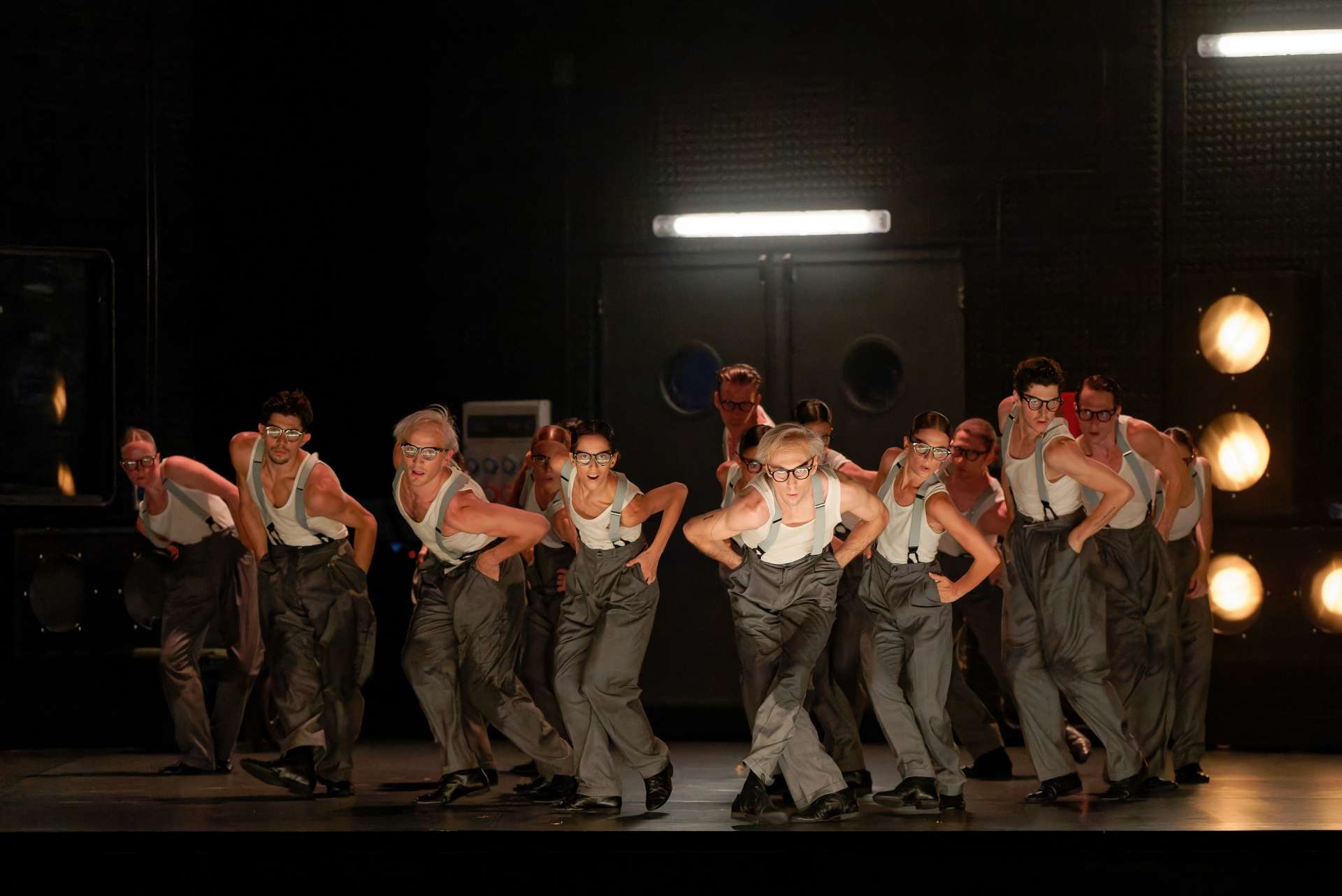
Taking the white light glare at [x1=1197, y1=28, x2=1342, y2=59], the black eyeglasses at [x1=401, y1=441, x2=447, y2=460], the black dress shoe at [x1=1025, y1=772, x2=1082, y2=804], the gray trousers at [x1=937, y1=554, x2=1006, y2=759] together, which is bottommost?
the black dress shoe at [x1=1025, y1=772, x2=1082, y2=804]

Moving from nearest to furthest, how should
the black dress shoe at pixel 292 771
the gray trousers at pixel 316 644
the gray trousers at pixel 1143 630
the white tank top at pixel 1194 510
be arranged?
the black dress shoe at pixel 292 771 < the gray trousers at pixel 316 644 < the gray trousers at pixel 1143 630 < the white tank top at pixel 1194 510

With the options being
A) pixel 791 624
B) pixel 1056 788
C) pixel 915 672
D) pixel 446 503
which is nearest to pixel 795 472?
pixel 791 624

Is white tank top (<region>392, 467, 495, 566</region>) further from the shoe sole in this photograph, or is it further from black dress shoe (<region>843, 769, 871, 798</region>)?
black dress shoe (<region>843, 769, 871, 798</region>)

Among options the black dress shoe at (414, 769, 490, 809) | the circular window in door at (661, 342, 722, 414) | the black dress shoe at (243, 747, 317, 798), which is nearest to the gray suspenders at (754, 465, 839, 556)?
the black dress shoe at (414, 769, 490, 809)

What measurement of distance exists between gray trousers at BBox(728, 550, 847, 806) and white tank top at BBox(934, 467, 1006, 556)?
124cm

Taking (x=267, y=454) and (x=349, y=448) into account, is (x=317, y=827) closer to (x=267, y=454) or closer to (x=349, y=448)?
(x=267, y=454)

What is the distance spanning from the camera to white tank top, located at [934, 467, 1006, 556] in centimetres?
742

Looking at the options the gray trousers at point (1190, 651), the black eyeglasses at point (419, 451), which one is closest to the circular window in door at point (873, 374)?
the gray trousers at point (1190, 651)

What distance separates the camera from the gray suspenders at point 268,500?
22.4 ft

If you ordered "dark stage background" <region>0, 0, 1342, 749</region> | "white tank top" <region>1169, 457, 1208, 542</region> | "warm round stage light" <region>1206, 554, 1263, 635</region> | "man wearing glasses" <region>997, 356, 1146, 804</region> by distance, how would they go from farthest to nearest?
"dark stage background" <region>0, 0, 1342, 749</region> < "warm round stage light" <region>1206, 554, 1263, 635</region> < "white tank top" <region>1169, 457, 1208, 542</region> < "man wearing glasses" <region>997, 356, 1146, 804</region>

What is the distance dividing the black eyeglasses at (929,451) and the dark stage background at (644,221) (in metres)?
2.61

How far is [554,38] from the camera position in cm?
923

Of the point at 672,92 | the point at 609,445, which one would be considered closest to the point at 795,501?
the point at 609,445

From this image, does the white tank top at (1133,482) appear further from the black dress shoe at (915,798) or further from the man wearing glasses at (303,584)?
the man wearing glasses at (303,584)
